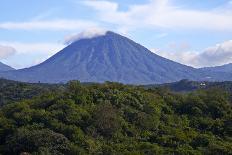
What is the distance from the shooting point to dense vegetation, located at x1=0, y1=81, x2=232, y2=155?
773 inches

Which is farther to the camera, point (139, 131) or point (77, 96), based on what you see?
point (77, 96)

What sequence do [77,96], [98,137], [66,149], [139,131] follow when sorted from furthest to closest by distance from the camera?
[77,96] < [139,131] < [98,137] < [66,149]

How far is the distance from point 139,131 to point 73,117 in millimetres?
2908

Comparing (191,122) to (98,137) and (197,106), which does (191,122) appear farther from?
(98,137)

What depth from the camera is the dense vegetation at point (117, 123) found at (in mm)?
19625

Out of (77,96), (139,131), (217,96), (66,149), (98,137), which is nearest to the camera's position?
(66,149)

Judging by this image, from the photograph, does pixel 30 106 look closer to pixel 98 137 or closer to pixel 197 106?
pixel 98 137

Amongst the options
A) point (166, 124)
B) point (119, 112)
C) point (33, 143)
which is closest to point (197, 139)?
point (166, 124)

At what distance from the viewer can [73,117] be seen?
2172 cm

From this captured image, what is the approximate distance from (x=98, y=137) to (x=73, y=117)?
5.08ft

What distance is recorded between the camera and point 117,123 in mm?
21703

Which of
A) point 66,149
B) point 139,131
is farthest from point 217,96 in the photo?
point 66,149

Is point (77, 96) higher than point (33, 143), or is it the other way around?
point (77, 96)

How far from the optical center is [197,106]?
83.4ft
